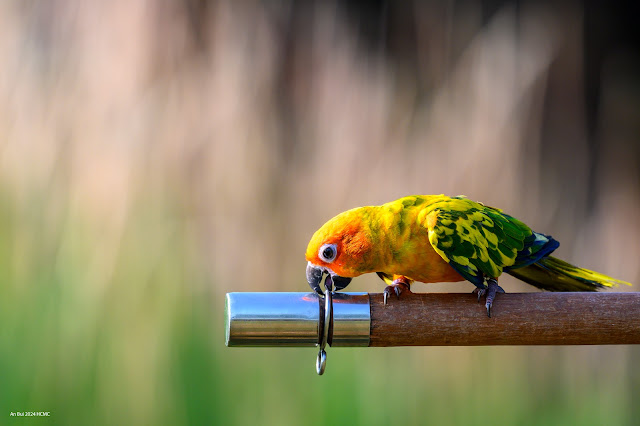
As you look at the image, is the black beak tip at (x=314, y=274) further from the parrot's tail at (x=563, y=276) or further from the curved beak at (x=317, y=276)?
the parrot's tail at (x=563, y=276)

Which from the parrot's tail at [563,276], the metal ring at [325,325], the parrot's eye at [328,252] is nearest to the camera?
the metal ring at [325,325]

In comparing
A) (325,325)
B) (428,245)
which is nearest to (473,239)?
(428,245)

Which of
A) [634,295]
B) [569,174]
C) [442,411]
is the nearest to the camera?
[634,295]

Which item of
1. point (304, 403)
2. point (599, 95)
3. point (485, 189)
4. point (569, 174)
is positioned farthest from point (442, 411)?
point (599, 95)

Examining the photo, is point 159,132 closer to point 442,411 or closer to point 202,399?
point 202,399

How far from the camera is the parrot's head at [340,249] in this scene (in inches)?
37.6

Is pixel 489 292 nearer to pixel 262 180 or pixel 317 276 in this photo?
pixel 317 276

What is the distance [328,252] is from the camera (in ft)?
3.13

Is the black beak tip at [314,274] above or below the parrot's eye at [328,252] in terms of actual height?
below

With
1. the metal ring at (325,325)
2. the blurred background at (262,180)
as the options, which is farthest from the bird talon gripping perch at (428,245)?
the blurred background at (262,180)

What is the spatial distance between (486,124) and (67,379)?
1.32 m

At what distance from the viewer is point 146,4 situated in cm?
154

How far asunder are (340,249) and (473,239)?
8.8 inches

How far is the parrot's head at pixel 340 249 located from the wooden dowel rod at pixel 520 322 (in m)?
0.11
